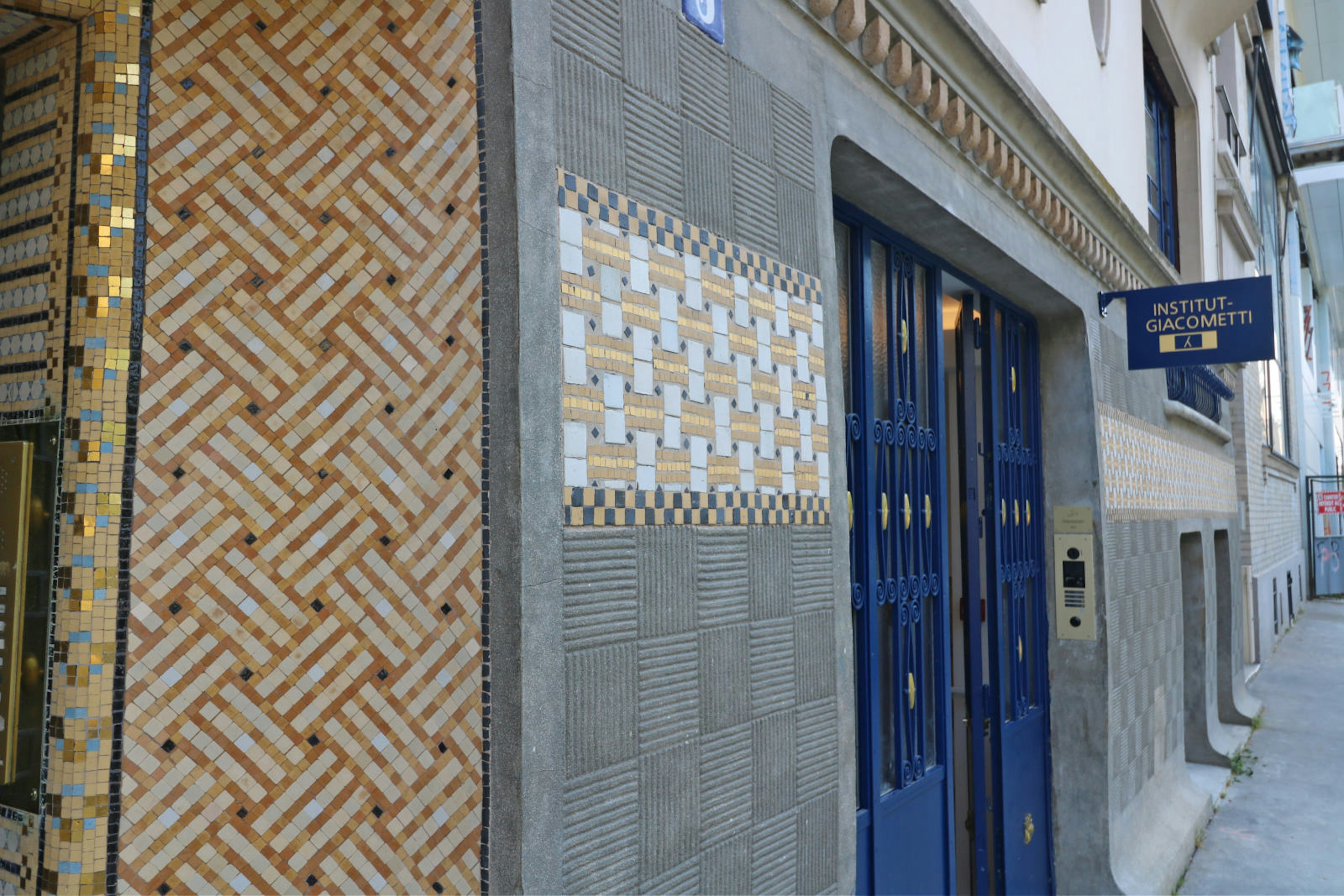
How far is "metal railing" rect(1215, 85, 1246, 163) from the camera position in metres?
10.2

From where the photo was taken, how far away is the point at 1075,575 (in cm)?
543

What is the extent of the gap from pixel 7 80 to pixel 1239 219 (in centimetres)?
1112

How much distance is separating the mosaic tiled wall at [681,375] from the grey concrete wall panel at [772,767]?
48cm

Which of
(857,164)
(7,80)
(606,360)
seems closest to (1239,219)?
(857,164)

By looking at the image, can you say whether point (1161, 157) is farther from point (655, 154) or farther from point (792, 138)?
point (655, 154)

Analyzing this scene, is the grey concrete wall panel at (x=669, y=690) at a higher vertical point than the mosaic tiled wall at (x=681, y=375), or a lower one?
lower

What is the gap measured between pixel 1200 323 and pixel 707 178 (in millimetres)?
4613

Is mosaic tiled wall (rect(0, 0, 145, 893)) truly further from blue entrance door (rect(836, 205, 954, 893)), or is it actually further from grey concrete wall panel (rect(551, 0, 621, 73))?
blue entrance door (rect(836, 205, 954, 893))

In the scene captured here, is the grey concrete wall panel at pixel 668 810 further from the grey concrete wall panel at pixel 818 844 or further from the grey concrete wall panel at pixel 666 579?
the grey concrete wall panel at pixel 818 844

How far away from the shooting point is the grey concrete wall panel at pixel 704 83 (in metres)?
2.14

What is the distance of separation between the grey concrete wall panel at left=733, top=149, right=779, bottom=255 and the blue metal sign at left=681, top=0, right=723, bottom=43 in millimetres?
262

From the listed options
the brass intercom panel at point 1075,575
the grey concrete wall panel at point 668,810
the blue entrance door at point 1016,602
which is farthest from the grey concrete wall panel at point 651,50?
the brass intercom panel at point 1075,575

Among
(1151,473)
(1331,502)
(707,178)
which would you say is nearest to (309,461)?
(707,178)

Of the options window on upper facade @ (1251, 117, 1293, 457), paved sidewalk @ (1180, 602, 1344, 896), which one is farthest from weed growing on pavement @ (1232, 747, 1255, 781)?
window on upper facade @ (1251, 117, 1293, 457)
